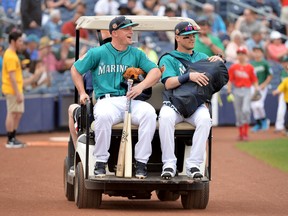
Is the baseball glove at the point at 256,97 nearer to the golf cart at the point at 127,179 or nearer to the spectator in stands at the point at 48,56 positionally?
the spectator in stands at the point at 48,56

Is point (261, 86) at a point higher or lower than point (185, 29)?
lower

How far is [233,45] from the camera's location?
82.1 ft

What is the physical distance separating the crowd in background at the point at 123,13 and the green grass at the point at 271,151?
192cm

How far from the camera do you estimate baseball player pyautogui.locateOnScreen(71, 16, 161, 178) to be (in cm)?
1002

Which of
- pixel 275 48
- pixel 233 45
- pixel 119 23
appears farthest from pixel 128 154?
pixel 275 48

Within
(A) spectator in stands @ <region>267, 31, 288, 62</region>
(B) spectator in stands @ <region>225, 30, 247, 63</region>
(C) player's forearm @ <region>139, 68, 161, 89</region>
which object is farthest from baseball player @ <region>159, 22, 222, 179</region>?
(A) spectator in stands @ <region>267, 31, 288, 62</region>

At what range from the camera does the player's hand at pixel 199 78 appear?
10211 millimetres

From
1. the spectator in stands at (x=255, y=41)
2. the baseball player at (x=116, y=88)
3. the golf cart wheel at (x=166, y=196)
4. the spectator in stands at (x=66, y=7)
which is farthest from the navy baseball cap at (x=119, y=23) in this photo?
the spectator in stands at (x=255, y=41)

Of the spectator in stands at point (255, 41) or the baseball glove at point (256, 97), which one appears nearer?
the baseball glove at point (256, 97)

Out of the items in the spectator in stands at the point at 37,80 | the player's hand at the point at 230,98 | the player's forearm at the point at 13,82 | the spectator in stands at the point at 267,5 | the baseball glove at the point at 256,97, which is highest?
the spectator in stands at the point at 267,5

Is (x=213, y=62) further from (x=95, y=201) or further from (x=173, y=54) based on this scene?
(x=95, y=201)

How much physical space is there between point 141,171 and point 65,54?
13.0m

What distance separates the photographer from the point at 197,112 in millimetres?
10242

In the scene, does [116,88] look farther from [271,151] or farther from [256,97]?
[256,97]
